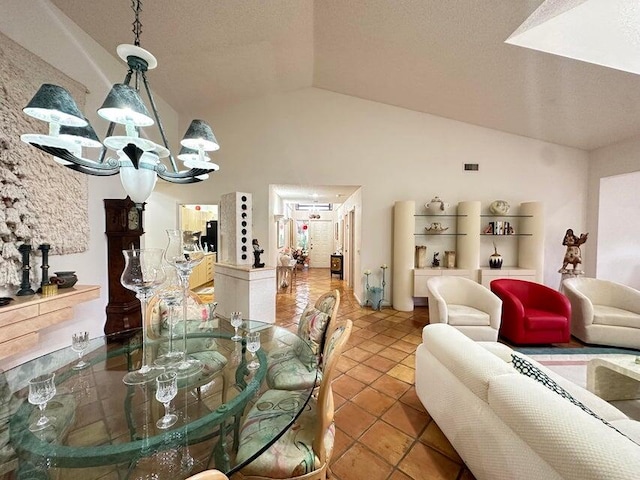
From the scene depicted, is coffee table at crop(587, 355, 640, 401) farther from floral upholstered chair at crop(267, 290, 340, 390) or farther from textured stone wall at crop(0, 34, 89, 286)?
textured stone wall at crop(0, 34, 89, 286)

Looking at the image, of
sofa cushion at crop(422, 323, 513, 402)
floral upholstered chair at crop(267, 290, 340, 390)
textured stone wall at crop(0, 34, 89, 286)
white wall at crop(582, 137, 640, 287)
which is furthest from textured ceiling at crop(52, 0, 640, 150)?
floral upholstered chair at crop(267, 290, 340, 390)

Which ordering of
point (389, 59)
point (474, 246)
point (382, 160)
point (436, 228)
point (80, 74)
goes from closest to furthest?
point (80, 74) < point (389, 59) < point (474, 246) < point (436, 228) < point (382, 160)

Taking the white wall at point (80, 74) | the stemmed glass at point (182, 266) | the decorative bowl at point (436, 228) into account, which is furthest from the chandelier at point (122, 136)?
the decorative bowl at point (436, 228)

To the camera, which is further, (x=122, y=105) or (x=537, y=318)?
(x=537, y=318)

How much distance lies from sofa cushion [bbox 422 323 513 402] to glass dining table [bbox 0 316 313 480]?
86 centimetres

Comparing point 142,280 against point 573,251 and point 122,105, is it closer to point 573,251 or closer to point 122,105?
point 122,105

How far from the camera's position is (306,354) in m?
1.79

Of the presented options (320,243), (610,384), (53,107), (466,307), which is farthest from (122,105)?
(320,243)

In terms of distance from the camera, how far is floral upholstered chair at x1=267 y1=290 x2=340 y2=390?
1.60 metres

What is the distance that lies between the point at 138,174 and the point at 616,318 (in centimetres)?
484

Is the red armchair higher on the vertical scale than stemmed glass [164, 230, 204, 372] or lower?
lower

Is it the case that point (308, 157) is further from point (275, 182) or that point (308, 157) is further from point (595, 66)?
point (595, 66)

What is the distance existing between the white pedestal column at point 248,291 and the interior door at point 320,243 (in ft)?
19.9

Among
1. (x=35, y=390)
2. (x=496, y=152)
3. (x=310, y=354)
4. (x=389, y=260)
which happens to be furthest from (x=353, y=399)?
(x=496, y=152)
